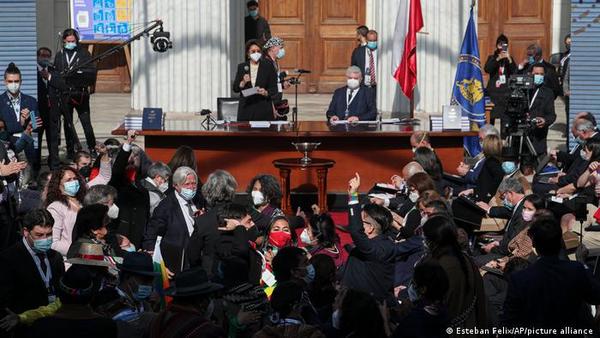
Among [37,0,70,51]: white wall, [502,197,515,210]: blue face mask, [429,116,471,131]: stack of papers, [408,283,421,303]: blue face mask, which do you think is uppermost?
[37,0,70,51]: white wall

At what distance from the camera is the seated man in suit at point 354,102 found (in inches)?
655

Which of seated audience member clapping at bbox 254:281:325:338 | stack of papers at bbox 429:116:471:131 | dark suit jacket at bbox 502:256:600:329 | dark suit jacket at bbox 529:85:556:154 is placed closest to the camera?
seated audience member clapping at bbox 254:281:325:338

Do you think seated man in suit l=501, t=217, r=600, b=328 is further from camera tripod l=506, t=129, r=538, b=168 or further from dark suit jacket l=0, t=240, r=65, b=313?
camera tripod l=506, t=129, r=538, b=168

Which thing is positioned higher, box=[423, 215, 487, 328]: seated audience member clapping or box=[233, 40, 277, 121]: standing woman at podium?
box=[233, 40, 277, 121]: standing woman at podium

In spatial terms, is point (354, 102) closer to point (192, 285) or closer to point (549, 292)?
point (549, 292)

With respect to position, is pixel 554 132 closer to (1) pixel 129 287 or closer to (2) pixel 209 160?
(2) pixel 209 160

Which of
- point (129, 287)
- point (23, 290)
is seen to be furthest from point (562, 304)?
point (23, 290)

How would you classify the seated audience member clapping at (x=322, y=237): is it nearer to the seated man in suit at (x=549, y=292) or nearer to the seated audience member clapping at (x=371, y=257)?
the seated audience member clapping at (x=371, y=257)

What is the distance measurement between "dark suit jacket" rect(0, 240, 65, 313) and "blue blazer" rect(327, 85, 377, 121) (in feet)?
27.9

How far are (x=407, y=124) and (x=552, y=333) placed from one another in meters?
9.15

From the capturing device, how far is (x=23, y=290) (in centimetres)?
855

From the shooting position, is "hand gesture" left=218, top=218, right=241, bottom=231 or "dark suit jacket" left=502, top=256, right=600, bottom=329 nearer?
"dark suit jacket" left=502, top=256, right=600, bottom=329

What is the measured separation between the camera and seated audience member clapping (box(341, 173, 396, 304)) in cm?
967

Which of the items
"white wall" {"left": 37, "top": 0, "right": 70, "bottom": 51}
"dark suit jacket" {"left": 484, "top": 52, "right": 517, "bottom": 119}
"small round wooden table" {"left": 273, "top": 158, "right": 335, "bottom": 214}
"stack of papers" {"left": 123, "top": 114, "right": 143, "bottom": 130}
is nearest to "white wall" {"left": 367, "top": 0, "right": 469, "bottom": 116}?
"dark suit jacket" {"left": 484, "top": 52, "right": 517, "bottom": 119}
